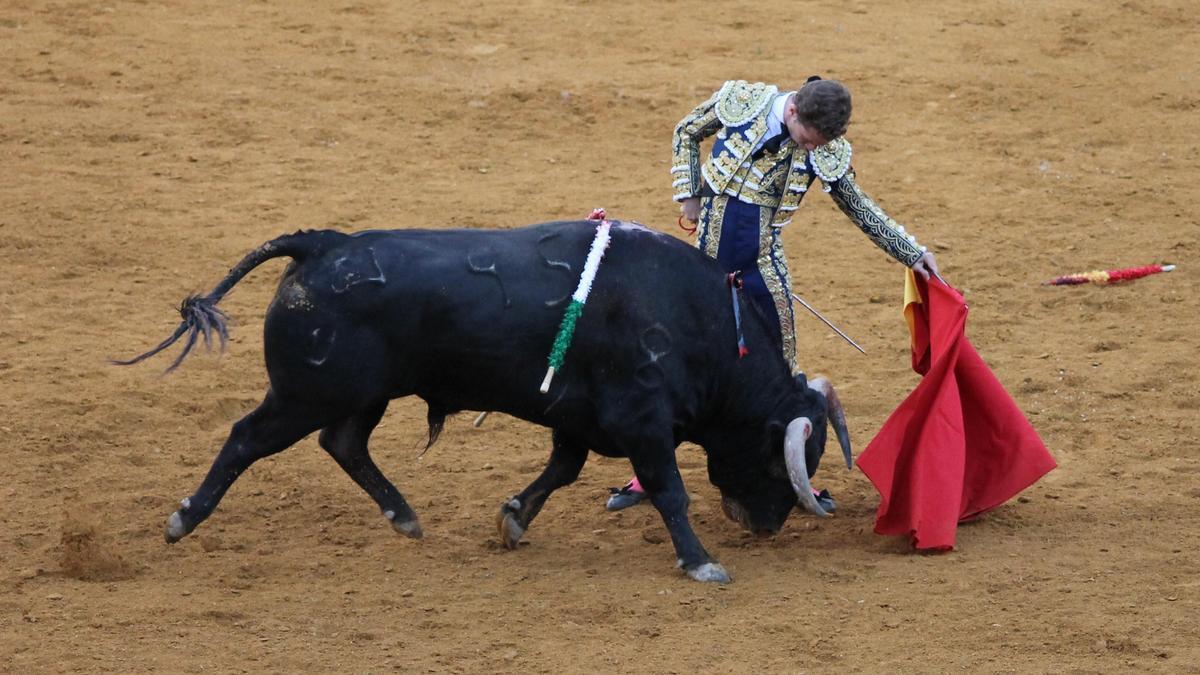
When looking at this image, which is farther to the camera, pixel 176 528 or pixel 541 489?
pixel 541 489

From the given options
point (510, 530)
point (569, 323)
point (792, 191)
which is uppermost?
point (792, 191)

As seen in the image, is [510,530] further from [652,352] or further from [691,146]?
[691,146]

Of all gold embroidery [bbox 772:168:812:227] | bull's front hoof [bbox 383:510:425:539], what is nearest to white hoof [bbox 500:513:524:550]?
bull's front hoof [bbox 383:510:425:539]

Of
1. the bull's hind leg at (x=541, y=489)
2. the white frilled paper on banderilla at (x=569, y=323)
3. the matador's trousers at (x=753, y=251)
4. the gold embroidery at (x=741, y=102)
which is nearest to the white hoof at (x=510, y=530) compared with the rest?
the bull's hind leg at (x=541, y=489)

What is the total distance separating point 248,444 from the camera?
5.38m

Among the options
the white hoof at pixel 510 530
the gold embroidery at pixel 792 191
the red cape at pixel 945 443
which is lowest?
the white hoof at pixel 510 530

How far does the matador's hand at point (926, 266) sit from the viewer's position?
580 centimetres

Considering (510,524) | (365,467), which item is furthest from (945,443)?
(365,467)

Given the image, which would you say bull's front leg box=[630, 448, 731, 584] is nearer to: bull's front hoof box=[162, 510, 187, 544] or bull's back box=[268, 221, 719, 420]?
bull's back box=[268, 221, 719, 420]

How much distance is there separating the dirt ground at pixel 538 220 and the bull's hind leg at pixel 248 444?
8.4 inches

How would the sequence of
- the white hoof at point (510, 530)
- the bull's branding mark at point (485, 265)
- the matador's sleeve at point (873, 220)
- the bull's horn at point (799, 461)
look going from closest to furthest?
1. the bull's branding mark at point (485, 265)
2. the bull's horn at point (799, 461)
3. the matador's sleeve at point (873, 220)
4. the white hoof at point (510, 530)

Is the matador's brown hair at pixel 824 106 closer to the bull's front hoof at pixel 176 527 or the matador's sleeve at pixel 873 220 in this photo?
the matador's sleeve at pixel 873 220

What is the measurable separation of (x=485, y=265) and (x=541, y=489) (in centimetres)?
95

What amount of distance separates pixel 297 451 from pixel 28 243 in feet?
9.18
